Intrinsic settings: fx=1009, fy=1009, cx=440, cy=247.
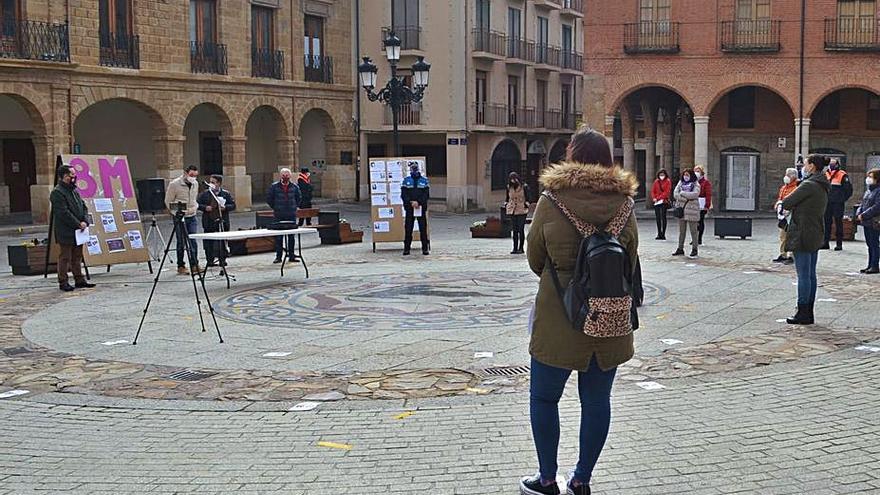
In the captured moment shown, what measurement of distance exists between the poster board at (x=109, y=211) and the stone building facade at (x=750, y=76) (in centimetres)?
2211

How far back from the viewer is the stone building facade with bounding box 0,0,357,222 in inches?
1088

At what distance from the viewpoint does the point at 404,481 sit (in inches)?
218

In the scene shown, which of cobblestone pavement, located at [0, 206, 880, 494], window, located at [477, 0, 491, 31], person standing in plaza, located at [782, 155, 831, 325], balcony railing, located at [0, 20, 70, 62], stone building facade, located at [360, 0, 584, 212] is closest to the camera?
cobblestone pavement, located at [0, 206, 880, 494]

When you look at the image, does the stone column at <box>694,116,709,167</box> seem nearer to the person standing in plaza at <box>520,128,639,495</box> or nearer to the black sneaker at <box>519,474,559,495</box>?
the person standing in plaza at <box>520,128,639,495</box>

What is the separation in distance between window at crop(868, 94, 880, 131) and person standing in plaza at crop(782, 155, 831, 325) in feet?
84.9

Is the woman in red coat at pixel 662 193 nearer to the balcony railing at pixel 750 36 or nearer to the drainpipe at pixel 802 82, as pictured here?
the drainpipe at pixel 802 82

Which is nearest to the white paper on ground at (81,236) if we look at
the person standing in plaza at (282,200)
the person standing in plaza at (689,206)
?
the person standing in plaza at (282,200)

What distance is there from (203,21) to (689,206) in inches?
799

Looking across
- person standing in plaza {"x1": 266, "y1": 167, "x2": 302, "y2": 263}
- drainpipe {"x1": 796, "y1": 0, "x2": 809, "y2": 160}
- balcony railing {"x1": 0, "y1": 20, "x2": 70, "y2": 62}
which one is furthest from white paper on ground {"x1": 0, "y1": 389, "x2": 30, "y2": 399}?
drainpipe {"x1": 796, "y1": 0, "x2": 809, "y2": 160}

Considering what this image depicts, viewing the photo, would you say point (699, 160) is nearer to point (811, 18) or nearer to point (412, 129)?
point (811, 18)

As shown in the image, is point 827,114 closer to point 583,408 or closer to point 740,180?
point 740,180

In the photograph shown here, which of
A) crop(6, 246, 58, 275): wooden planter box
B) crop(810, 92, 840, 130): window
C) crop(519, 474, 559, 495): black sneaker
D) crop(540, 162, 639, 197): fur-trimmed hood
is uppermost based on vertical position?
crop(810, 92, 840, 130): window

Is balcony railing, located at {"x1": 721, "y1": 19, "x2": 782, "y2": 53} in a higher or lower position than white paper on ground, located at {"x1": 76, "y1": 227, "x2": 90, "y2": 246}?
higher

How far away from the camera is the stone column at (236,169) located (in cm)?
3416
